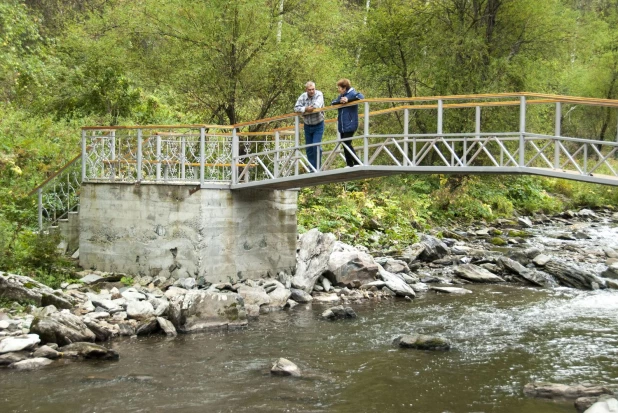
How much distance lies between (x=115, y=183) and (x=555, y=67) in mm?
20451

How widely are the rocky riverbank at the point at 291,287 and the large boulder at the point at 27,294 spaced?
0.02 metres

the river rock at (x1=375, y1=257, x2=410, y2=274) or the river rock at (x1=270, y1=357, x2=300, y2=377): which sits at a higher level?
the river rock at (x1=375, y1=257, x2=410, y2=274)

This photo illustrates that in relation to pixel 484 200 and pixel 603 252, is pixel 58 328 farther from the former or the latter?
pixel 484 200

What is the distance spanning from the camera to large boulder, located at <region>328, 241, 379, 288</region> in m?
16.7

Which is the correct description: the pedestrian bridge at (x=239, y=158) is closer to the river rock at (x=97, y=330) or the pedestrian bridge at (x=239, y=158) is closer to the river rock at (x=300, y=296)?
the river rock at (x=300, y=296)

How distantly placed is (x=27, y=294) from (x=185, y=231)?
3.39 metres

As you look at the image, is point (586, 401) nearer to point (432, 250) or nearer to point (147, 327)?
point (147, 327)

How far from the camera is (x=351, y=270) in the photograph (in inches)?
661

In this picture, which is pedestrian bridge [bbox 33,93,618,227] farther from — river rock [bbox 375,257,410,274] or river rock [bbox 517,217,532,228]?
river rock [bbox 517,217,532,228]

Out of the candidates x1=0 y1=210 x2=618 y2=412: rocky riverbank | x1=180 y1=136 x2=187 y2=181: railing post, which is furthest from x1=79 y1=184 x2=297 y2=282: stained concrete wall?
x1=180 y1=136 x2=187 y2=181: railing post

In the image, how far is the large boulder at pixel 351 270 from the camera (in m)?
16.7

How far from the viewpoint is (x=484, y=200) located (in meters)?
31.1

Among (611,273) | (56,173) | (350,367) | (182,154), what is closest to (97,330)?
(350,367)

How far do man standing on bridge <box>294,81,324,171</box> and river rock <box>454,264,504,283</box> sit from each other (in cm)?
587
